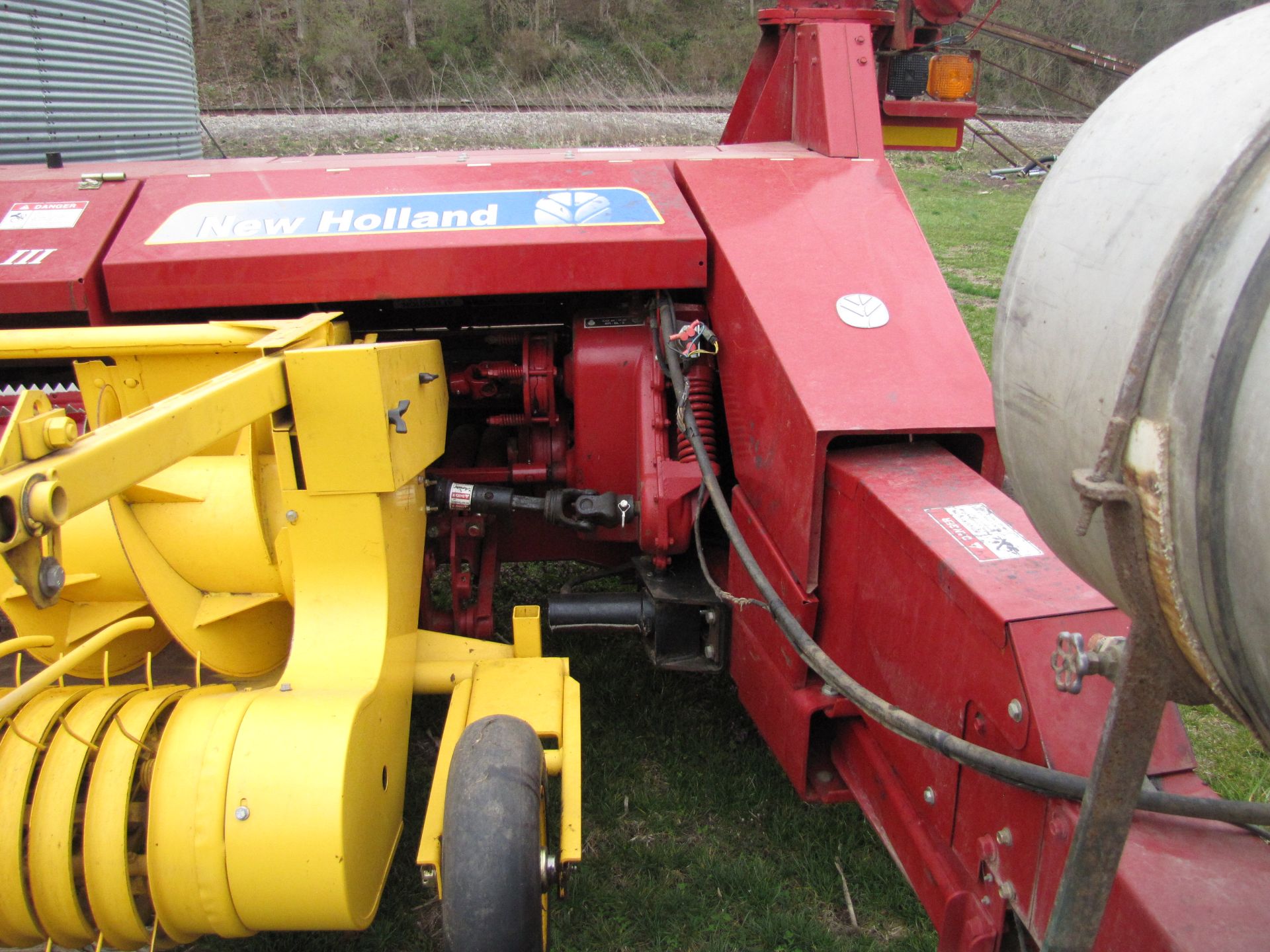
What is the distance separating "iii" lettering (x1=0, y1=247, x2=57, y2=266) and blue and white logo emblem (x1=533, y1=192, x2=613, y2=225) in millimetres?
1180

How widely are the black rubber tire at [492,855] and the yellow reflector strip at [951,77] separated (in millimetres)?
3010

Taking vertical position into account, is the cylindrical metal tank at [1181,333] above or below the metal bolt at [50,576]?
above

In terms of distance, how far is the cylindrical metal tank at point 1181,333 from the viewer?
84 centimetres

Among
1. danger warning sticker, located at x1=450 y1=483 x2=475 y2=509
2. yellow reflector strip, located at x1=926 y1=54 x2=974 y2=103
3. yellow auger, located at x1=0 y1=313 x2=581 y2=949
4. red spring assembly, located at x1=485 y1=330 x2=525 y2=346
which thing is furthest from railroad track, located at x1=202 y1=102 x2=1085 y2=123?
yellow auger, located at x1=0 y1=313 x2=581 y2=949

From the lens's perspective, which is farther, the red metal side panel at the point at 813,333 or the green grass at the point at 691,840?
the green grass at the point at 691,840

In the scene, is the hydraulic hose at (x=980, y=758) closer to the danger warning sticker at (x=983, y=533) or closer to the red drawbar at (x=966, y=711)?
the red drawbar at (x=966, y=711)

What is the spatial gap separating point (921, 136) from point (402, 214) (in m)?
2.24

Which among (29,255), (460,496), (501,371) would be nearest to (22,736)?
(460,496)

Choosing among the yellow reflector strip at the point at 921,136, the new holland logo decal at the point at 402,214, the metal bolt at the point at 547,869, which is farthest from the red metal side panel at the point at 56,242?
the yellow reflector strip at the point at 921,136

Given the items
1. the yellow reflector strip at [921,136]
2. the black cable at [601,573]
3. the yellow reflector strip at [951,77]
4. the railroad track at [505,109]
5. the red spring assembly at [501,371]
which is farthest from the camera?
the railroad track at [505,109]

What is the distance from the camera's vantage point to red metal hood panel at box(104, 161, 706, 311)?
2.40m

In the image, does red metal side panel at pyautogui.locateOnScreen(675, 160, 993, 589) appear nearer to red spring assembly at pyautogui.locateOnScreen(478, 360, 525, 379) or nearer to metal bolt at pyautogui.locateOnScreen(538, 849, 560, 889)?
red spring assembly at pyautogui.locateOnScreen(478, 360, 525, 379)

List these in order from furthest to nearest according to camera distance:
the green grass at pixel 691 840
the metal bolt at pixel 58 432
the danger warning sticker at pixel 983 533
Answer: the green grass at pixel 691 840 → the danger warning sticker at pixel 983 533 → the metal bolt at pixel 58 432

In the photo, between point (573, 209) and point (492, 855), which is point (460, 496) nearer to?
point (573, 209)
